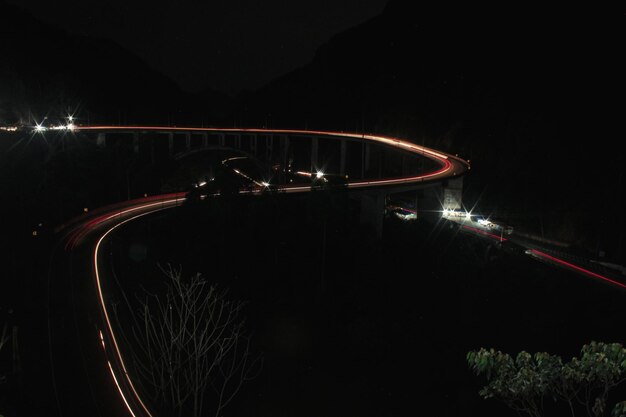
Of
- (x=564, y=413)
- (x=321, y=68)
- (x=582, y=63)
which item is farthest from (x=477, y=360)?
(x=321, y=68)

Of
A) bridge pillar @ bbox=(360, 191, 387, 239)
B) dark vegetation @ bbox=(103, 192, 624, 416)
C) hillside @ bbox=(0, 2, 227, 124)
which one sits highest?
hillside @ bbox=(0, 2, 227, 124)

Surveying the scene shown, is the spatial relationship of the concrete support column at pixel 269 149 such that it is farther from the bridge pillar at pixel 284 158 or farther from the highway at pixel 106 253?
the highway at pixel 106 253

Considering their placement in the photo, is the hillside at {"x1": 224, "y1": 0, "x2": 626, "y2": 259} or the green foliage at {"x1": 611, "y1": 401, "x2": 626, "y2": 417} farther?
the hillside at {"x1": 224, "y1": 0, "x2": 626, "y2": 259}

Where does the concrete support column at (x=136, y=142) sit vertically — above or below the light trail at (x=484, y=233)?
above

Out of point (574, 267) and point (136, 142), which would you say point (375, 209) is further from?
point (136, 142)

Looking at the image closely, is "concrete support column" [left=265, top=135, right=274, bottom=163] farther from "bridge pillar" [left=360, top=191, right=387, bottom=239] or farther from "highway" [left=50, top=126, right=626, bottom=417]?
"bridge pillar" [left=360, top=191, right=387, bottom=239]

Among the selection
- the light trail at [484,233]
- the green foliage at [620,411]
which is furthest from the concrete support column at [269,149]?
the green foliage at [620,411]

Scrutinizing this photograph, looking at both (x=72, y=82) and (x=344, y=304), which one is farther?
(x=72, y=82)

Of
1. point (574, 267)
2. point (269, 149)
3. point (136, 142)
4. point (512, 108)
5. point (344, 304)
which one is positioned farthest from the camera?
point (269, 149)

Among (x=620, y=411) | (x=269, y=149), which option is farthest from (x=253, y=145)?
(x=620, y=411)

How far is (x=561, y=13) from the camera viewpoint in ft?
177

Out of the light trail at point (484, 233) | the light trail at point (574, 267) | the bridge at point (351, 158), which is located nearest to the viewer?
the light trail at point (574, 267)

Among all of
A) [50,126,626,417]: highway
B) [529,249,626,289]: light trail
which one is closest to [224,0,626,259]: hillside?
[50,126,626,417]: highway

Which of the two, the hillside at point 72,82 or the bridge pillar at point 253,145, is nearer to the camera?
the hillside at point 72,82
